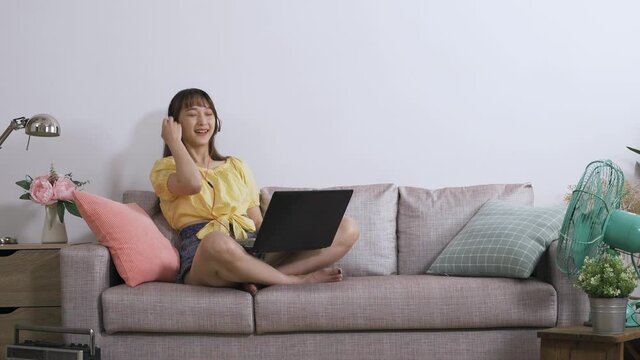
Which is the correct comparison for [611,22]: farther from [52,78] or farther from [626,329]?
[52,78]

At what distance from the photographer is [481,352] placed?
3.12 metres

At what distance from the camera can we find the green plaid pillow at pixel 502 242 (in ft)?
10.6

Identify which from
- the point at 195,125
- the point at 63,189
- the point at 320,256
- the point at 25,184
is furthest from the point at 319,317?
the point at 25,184

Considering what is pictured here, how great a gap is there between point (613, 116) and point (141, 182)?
223 cm

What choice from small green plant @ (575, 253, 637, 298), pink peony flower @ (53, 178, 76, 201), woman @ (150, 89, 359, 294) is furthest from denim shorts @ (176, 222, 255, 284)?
small green plant @ (575, 253, 637, 298)

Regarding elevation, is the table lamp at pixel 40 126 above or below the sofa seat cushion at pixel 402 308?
above

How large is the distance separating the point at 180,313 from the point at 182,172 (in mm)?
648

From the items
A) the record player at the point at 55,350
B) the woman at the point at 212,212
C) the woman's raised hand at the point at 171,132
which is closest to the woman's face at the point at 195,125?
the woman at the point at 212,212

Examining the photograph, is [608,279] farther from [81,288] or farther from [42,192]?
[42,192]

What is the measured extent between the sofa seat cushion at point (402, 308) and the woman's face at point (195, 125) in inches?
35.7

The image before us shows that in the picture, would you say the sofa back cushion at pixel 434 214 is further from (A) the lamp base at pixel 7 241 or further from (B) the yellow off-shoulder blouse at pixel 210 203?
(A) the lamp base at pixel 7 241

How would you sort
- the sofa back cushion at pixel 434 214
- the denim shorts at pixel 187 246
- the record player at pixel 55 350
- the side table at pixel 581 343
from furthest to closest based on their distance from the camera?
1. the sofa back cushion at pixel 434 214
2. the denim shorts at pixel 187 246
3. the record player at pixel 55 350
4. the side table at pixel 581 343

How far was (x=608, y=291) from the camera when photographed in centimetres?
283

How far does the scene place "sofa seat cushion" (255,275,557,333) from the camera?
3.07m
